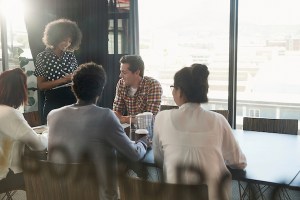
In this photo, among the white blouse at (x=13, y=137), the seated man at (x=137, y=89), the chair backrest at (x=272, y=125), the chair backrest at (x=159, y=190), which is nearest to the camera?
the chair backrest at (x=159, y=190)

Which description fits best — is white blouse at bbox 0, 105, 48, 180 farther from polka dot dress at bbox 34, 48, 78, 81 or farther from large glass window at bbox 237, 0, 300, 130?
large glass window at bbox 237, 0, 300, 130

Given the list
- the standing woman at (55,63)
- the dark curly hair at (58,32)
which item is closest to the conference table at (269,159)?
the standing woman at (55,63)

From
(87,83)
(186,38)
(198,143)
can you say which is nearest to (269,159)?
(198,143)

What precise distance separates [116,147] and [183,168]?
1.69 feet

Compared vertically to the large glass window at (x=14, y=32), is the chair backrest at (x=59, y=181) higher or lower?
lower

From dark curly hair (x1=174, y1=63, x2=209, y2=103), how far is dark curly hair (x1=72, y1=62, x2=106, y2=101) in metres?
0.43

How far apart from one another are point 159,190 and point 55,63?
7.00 feet

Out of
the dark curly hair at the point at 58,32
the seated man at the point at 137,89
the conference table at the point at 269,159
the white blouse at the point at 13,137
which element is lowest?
the conference table at the point at 269,159

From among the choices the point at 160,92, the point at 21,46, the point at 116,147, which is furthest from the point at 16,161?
the point at 21,46

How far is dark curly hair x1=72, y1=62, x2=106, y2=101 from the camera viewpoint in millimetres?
1863

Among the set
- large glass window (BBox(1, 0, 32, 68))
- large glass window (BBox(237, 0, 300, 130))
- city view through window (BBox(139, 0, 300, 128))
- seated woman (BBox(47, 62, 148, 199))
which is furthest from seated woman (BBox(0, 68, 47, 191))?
large glass window (BBox(1, 0, 32, 68))

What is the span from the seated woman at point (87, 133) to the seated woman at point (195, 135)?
213 millimetres

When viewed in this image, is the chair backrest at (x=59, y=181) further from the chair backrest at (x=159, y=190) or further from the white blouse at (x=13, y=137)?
the white blouse at (x=13, y=137)

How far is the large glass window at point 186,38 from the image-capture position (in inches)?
165
